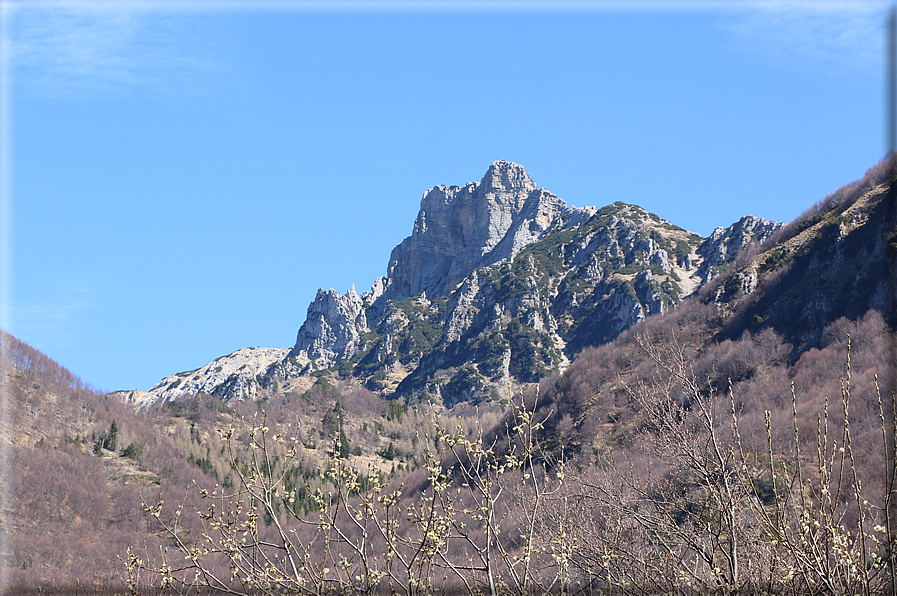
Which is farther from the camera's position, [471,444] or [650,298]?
[650,298]

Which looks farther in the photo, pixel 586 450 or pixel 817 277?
pixel 817 277

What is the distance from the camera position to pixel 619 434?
74062 mm

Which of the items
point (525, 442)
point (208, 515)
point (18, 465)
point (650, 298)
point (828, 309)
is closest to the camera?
point (208, 515)

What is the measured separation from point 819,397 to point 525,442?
59213mm

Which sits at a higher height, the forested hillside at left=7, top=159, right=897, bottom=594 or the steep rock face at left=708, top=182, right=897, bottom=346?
the steep rock face at left=708, top=182, right=897, bottom=346

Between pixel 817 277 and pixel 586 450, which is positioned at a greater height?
pixel 817 277

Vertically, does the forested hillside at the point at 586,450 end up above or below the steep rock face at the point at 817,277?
below

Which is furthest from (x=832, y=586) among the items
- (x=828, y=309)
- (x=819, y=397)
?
(x=828, y=309)

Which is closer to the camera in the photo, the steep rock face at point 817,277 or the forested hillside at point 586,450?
the forested hillside at point 586,450

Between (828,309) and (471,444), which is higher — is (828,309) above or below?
above

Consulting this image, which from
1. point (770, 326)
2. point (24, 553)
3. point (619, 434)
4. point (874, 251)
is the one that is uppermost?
point (874, 251)

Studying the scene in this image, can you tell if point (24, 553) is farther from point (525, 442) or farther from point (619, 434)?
point (525, 442)

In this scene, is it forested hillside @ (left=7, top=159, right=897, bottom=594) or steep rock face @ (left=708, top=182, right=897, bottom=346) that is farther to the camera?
steep rock face @ (left=708, top=182, right=897, bottom=346)

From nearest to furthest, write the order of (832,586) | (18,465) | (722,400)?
1. (832,586)
2. (722,400)
3. (18,465)
